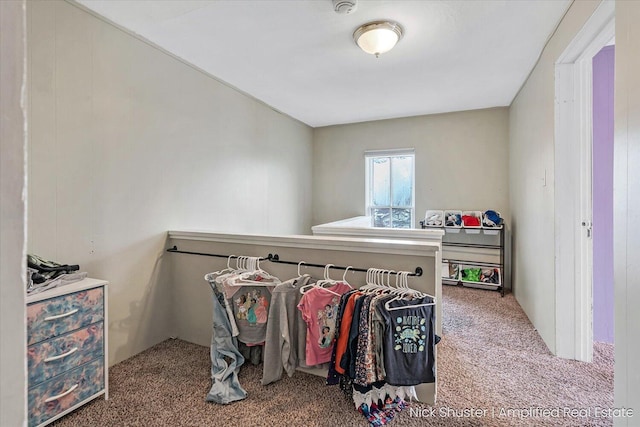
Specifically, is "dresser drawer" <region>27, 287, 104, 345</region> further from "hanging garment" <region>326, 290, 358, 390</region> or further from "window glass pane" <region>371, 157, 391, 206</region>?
"window glass pane" <region>371, 157, 391, 206</region>

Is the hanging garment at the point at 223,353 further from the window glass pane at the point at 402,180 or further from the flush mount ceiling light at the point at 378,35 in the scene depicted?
the window glass pane at the point at 402,180

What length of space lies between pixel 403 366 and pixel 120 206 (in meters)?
2.13

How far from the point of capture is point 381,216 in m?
4.74

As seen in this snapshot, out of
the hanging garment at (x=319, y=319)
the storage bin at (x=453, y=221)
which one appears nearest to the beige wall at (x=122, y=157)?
the hanging garment at (x=319, y=319)

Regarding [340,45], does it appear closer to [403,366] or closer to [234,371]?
[403,366]

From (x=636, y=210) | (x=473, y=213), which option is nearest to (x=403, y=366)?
(x=636, y=210)

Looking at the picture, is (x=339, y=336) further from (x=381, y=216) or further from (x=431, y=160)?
(x=431, y=160)

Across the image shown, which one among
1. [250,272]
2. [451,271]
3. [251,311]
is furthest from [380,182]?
[251,311]

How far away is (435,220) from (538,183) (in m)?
1.60

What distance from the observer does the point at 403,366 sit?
4.91 feet

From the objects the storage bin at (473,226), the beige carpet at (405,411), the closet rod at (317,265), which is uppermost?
the storage bin at (473,226)

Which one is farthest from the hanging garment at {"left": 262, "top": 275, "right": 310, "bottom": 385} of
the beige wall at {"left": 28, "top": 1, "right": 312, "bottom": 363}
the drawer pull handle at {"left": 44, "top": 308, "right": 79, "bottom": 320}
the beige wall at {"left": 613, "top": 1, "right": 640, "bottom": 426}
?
the beige wall at {"left": 613, "top": 1, "right": 640, "bottom": 426}

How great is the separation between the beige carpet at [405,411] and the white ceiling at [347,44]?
7.87 ft

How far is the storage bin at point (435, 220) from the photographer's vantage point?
13.3ft
